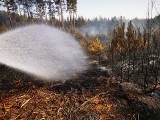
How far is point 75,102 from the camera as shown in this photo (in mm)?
9562

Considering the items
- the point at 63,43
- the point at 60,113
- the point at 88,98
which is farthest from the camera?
the point at 63,43

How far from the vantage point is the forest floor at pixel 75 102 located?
26.8 ft

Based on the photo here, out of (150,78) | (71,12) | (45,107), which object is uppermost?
(71,12)

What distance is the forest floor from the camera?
26.8 ft

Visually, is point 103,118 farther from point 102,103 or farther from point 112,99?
point 112,99

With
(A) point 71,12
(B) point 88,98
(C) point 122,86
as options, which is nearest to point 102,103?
(B) point 88,98

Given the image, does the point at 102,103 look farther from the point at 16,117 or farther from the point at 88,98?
the point at 16,117

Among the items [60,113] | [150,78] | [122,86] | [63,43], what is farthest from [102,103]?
[63,43]

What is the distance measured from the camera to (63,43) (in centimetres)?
3472

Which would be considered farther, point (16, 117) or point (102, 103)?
point (102, 103)

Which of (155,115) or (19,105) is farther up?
(19,105)

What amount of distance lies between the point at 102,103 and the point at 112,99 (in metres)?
0.95

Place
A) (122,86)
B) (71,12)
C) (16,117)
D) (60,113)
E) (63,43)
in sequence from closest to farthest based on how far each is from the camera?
(16,117) < (60,113) < (122,86) < (63,43) < (71,12)

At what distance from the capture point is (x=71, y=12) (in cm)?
5459
